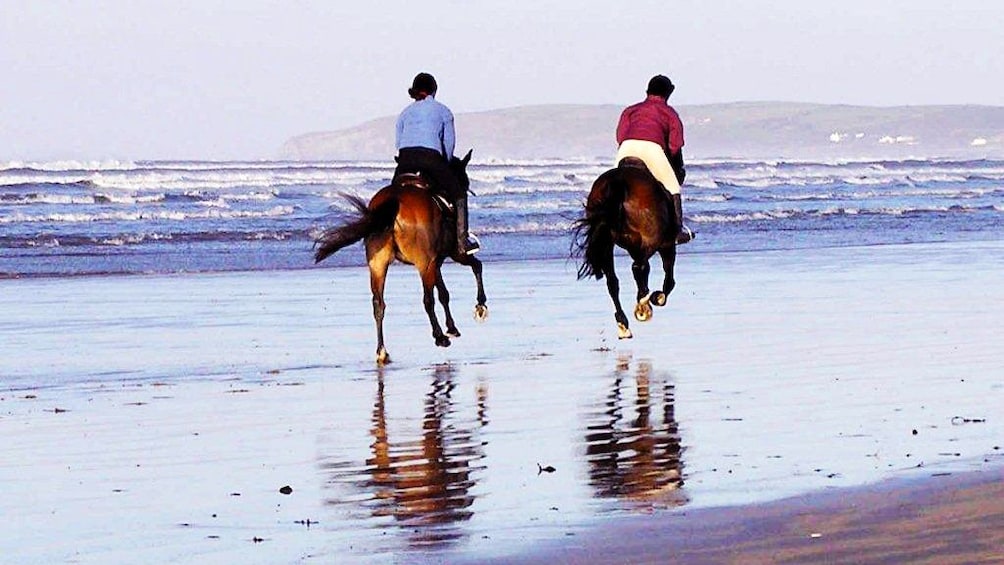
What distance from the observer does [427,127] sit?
1378 cm

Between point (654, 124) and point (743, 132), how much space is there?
5739 inches

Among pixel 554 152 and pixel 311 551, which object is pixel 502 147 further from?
pixel 311 551

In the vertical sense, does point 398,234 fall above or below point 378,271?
above

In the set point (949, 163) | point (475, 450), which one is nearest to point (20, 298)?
point (475, 450)

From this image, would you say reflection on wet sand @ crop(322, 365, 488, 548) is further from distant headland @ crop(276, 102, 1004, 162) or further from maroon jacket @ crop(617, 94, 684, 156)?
distant headland @ crop(276, 102, 1004, 162)

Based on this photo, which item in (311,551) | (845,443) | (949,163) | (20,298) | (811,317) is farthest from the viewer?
(949,163)

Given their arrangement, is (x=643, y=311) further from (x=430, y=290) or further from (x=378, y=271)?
(x=378, y=271)

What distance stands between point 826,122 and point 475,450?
15549 cm

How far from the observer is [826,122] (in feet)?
529

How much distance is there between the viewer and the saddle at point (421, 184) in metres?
13.5

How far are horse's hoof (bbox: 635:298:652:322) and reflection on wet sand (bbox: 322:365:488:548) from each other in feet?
13.1

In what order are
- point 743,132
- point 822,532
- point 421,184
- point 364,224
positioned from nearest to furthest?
point 822,532
point 364,224
point 421,184
point 743,132

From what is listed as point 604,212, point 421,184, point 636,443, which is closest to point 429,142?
point 421,184

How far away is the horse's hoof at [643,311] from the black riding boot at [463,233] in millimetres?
1282
